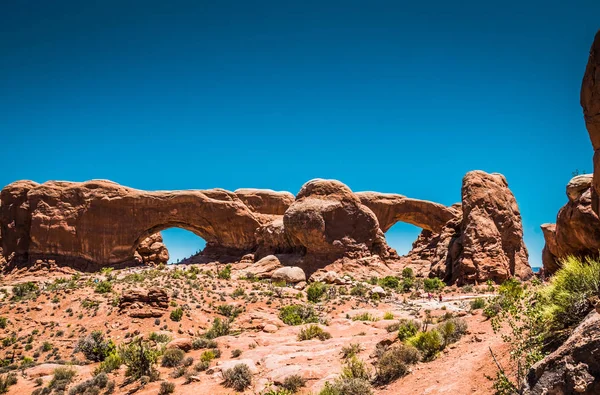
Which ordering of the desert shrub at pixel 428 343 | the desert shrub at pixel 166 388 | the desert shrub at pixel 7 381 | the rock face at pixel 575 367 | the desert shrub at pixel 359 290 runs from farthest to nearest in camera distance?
the desert shrub at pixel 359 290
the desert shrub at pixel 7 381
the desert shrub at pixel 166 388
the desert shrub at pixel 428 343
the rock face at pixel 575 367

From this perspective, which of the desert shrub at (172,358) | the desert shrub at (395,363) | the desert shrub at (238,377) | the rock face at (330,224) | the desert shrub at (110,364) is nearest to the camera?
the desert shrub at (395,363)

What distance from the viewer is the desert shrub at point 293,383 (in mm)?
8734

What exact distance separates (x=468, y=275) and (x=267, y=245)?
49.9ft

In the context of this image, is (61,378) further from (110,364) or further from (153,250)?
(153,250)

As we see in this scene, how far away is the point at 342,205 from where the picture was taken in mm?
30062

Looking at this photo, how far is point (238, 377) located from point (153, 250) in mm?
33770

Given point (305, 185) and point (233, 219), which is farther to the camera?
point (233, 219)

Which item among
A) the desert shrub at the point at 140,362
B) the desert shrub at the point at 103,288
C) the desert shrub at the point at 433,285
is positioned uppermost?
Answer: the desert shrub at the point at 103,288

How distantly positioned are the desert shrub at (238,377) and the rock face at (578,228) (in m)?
8.31

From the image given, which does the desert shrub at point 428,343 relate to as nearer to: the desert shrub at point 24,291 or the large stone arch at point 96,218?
the desert shrub at point 24,291

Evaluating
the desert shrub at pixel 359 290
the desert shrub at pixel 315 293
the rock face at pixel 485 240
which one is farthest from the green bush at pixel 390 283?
the desert shrub at pixel 315 293

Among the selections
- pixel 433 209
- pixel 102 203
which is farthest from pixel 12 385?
pixel 433 209

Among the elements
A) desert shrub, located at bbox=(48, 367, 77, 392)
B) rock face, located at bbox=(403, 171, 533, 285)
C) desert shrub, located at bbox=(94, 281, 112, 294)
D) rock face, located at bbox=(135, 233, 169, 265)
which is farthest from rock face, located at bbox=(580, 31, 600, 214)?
rock face, located at bbox=(135, 233, 169, 265)

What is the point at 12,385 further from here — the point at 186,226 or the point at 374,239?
the point at 186,226
